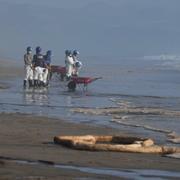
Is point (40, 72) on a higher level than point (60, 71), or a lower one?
lower

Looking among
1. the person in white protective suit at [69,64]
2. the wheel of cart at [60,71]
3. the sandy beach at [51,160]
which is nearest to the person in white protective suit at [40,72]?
the person in white protective suit at [69,64]

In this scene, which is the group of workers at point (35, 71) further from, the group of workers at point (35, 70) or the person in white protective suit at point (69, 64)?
the person in white protective suit at point (69, 64)

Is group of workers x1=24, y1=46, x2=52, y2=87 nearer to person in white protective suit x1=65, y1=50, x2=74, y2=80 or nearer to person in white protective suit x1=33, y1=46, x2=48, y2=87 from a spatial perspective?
person in white protective suit x1=33, y1=46, x2=48, y2=87

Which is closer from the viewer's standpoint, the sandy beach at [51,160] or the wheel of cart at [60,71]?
the sandy beach at [51,160]

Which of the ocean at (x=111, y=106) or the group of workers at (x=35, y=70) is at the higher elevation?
the group of workers at (x=35, y=70)

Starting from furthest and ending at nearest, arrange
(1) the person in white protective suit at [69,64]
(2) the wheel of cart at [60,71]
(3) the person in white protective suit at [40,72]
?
(2) the wheel of cart at [60,71], (1) the person in white protective suit at [69,64], (3) the person in white protective suit at [40,72]

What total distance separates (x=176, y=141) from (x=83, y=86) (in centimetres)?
1700

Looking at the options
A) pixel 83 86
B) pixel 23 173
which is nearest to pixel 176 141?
pixel 23 173

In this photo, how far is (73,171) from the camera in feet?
30.9

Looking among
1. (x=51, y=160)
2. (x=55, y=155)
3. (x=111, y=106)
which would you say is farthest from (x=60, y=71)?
(x=51, y=160)

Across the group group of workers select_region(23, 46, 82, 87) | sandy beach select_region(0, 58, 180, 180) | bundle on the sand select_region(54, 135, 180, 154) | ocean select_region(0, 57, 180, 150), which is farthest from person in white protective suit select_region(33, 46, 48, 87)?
bundle on the sand select_region(54, 135, 180, 154)

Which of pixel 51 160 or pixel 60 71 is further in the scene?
pixel 60 71

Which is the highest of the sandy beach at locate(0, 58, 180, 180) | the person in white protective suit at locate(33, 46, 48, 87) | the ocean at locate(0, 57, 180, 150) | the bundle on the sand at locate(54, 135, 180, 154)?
the person in white protective suit at locate(33, 46, 48, 87)

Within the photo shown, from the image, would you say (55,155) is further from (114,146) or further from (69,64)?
(69,64)
